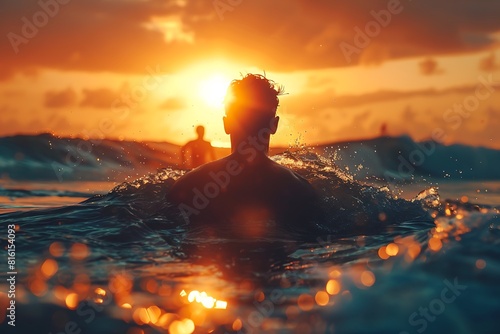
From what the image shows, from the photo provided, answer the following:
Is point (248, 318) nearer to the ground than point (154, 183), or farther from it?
nearer to the ground

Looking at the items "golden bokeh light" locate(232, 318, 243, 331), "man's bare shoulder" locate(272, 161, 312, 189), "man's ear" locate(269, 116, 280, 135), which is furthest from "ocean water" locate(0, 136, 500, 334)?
"man's ear" locate(269, 116, 280, 135)

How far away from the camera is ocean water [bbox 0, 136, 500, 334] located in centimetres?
360

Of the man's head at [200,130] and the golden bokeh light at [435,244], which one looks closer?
the golden bokeh light at [435,244]

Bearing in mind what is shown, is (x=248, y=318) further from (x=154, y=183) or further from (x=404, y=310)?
(x=154, y=183)

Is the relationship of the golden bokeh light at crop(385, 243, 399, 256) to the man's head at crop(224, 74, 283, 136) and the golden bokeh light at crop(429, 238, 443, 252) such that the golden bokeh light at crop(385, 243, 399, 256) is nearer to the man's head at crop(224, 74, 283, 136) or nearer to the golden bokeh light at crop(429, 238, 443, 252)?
the golden bokeh light at crop(429, 238, 443, 252)

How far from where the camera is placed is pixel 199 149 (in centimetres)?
1608

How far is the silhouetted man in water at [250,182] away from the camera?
5969mm

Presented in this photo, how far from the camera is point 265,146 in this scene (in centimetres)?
609

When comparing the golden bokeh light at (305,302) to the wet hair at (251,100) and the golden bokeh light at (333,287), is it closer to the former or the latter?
the golden bokeh light at (333,287)

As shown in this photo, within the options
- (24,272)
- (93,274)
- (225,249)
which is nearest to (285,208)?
(225,249)

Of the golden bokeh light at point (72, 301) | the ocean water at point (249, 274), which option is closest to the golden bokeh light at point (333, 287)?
the ocean water at point (249, 274)

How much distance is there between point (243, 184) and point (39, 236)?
7.12 feet

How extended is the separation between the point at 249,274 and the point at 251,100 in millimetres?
2269

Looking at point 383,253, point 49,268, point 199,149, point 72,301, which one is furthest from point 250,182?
point 199,149
